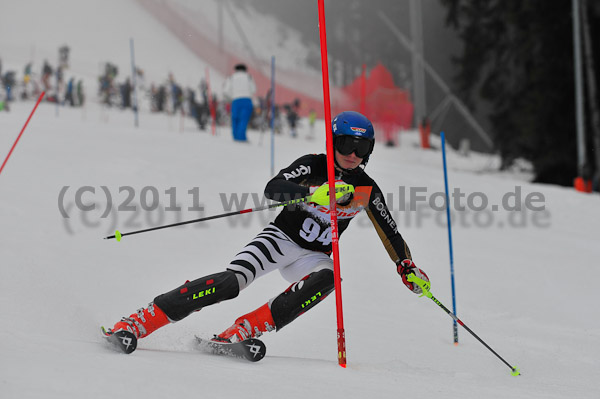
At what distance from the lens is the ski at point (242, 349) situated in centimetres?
315

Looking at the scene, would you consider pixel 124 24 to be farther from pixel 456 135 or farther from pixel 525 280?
pixel 525 280

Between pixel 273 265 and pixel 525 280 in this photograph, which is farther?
pixel 525 280

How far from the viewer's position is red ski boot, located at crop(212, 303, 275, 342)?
11.4ft

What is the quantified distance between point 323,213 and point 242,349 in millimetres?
1048

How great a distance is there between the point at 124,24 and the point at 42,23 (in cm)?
498

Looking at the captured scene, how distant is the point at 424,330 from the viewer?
17.1 feet

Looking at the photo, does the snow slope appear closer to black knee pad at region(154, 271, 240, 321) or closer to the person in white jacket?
black knee pad at region(154, 271, 240, 321)

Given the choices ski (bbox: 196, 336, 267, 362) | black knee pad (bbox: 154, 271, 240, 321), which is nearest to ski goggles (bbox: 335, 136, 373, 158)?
black knee pad (bbox: 154, 271, 240, 321)

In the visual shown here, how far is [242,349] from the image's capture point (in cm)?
319

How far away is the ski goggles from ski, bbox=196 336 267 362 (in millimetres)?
1283

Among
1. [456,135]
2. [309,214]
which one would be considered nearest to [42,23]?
[456,135]

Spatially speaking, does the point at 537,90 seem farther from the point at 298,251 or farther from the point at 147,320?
the point at 147,320

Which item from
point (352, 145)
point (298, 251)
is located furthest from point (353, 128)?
point (298, 251)

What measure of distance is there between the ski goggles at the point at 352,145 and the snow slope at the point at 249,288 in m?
1.30
